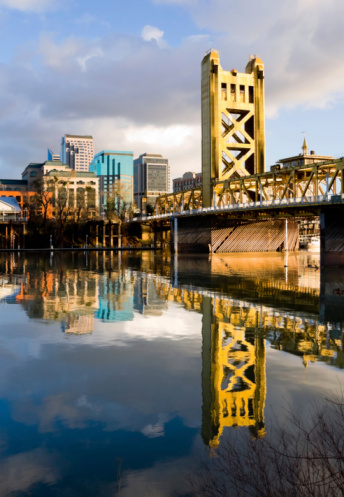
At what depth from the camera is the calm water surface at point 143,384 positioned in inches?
262

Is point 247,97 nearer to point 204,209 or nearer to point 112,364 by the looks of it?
point 204,209

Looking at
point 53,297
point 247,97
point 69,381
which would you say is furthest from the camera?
point 247,97

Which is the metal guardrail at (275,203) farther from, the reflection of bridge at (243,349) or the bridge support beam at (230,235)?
the reflection of bridge at (243,349)

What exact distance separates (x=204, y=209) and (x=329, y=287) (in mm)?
52983

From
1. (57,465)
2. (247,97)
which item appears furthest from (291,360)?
(247,97)

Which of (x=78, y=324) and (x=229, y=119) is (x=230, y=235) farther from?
(x=78, y=324)

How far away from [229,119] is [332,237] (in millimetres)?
39570

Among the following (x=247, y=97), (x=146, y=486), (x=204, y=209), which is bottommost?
(x=146, y=486)

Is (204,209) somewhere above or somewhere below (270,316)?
above

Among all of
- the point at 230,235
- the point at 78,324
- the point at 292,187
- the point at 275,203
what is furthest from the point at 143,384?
the point at 230,235

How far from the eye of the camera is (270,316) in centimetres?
1795

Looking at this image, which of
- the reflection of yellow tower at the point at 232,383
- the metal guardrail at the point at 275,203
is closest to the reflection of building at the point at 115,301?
the reflection of yellow tower at the point at 232,383

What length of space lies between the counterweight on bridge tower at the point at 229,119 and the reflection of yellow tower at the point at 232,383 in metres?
72.1

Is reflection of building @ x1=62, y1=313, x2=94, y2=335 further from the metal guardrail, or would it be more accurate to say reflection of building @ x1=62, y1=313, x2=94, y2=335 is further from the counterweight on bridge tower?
the counterweight on bridge tower
